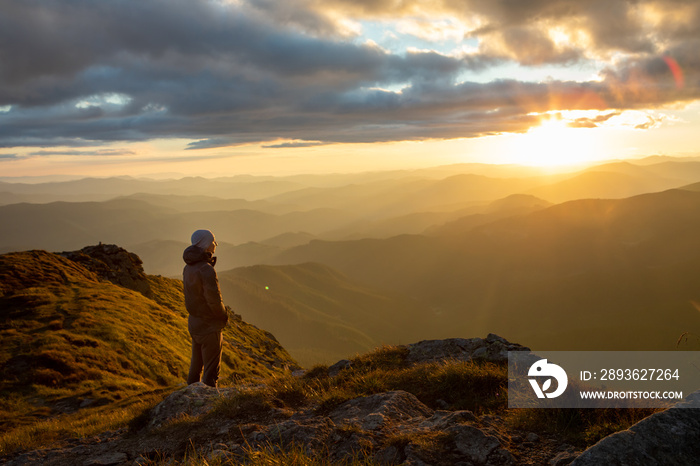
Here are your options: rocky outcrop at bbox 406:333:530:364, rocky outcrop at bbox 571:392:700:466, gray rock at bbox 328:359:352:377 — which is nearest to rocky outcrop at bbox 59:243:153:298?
gray rock at bbox 328:359:352:377

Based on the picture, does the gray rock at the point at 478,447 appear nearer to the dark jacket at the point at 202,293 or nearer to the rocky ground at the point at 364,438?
the rocky ground at the point at 364,438

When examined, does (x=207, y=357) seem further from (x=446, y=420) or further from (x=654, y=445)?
(x=654, y=445)

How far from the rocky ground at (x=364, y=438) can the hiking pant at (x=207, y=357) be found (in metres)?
1.67

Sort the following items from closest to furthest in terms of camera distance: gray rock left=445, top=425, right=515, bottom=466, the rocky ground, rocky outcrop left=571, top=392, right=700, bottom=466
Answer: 1. rocky outcrop left=571, top=392, right=700, bottom=466
2. the rocky ground
3. gray rock left=445, top=425, right=515, bottom=466

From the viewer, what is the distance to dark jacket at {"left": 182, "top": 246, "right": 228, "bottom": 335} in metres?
10.3

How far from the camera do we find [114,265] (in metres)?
37.7

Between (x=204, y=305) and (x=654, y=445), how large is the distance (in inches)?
384

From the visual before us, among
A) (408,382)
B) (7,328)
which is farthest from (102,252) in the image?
(408,382)

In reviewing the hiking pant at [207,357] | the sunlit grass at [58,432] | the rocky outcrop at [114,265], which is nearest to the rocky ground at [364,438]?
the sunlit grass at [58,432]

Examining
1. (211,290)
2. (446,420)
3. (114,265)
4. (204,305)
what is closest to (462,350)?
(446,420)

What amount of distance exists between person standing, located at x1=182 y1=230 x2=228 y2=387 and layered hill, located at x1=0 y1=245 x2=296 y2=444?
357cm

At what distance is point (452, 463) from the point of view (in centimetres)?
474
